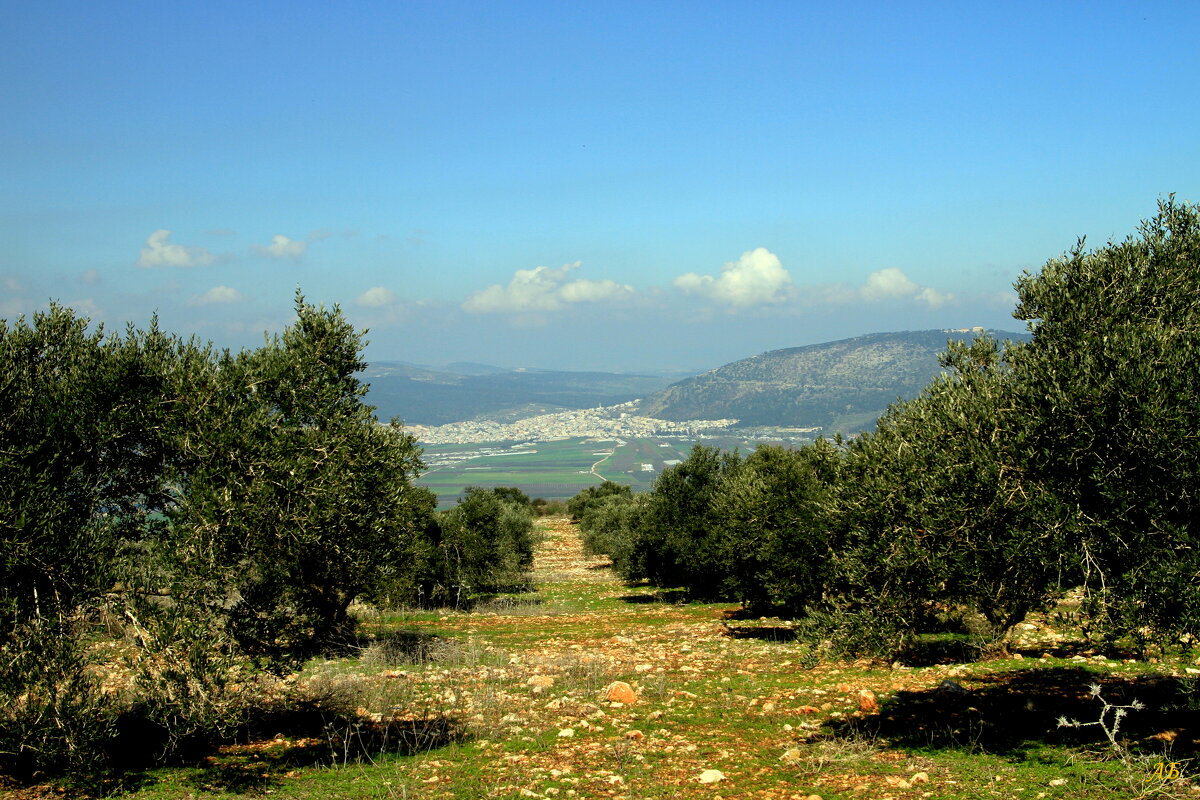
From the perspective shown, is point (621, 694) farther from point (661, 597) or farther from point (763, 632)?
point (661, 597)

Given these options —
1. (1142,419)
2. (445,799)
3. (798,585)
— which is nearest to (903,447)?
(1142,419)

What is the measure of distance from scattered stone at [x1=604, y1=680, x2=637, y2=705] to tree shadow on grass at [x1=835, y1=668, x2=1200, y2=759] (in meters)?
4.97

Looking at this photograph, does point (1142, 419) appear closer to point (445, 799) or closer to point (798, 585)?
point (445, 799)

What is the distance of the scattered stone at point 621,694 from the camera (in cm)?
1811

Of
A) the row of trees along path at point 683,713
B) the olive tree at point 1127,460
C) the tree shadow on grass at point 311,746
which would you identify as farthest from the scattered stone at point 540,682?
the olive tree at point 1127,460

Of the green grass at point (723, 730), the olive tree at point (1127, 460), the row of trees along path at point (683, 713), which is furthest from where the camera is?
the row of trees along path at point (683, 713)

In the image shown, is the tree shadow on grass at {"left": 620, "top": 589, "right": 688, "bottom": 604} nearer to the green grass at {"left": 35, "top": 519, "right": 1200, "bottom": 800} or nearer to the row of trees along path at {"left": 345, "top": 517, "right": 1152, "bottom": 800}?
the row of trees along path at {"left": 345, "top": 517, "right": 1152, "bottom": 800}

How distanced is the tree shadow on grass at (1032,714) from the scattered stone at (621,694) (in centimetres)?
497

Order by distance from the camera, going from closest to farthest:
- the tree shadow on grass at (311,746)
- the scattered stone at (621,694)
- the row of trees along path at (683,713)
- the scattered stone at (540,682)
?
the row of trees along path at (683,713), the tree shadow on grass at (311,746), the scattered stone at (621,694), the scattered stone at (540,682)

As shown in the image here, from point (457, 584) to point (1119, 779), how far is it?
130 feet

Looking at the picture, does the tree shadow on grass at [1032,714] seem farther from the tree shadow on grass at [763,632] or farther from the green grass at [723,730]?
the tree shadow on grass at [763,632]

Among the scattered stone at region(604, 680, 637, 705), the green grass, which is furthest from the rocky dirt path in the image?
the scattered stone at region(604, 680, 637, 705)

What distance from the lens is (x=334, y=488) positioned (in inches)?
533

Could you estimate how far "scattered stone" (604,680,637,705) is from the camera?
18109mm
